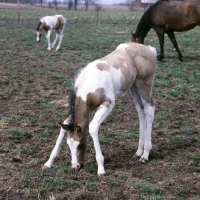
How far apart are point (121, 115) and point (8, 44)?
416 inches

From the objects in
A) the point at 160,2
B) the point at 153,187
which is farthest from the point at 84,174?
the point at 160,2

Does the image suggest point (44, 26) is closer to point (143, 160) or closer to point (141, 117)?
point (141, 117)

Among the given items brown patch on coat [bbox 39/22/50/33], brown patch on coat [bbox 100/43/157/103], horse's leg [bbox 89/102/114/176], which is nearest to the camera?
horse's leg [bbox 89/102/114/176]

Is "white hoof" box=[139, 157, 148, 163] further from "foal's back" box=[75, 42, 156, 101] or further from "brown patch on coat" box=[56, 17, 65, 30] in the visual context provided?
"brown patch on coat" box=[56, 17, 65, 30]

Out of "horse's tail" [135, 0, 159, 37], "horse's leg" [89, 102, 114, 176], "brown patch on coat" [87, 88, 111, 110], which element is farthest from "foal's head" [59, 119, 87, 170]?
"horse's tail" [135, 0, 159, 37]

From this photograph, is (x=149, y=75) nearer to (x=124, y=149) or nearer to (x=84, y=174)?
(x=124, y=149)

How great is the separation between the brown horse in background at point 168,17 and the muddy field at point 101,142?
1.98 m

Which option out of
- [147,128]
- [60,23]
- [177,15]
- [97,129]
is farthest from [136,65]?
[60,23]

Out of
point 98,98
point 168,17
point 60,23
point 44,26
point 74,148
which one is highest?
point 168,17

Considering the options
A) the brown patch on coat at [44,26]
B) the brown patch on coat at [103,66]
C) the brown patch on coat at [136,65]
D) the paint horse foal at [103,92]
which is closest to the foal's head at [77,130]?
the paint horse foal at [103,92]

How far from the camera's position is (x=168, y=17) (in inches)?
504

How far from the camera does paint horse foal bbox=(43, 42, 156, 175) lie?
4492 millimetres

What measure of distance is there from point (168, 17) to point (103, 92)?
890 centimetres

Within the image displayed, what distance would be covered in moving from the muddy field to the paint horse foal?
0.25 meters
